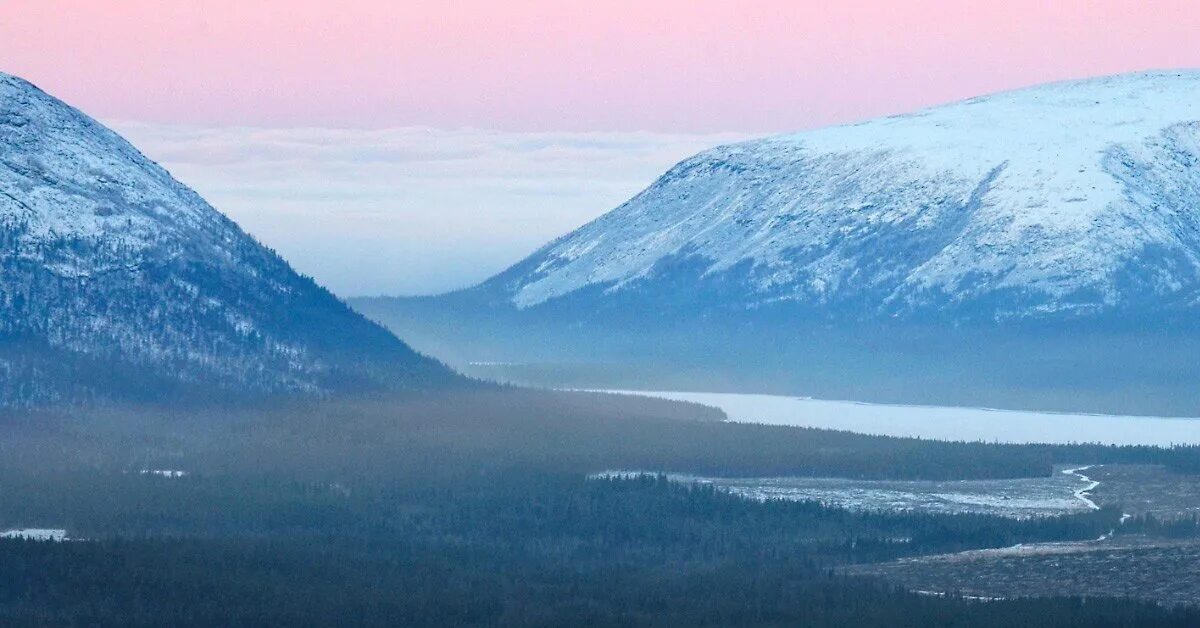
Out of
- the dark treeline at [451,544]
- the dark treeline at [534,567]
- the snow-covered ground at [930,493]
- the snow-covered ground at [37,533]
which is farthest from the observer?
the snow-covered ground at [930,493]

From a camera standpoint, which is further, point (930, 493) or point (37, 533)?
point (930, 493)

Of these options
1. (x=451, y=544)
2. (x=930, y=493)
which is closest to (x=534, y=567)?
(x=451, y=544)

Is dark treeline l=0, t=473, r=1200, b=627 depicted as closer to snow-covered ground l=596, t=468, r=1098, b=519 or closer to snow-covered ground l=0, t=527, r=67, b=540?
snow-covered ground l=596, t=468, r=1098, b=519

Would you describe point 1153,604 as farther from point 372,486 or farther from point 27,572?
point 372,486

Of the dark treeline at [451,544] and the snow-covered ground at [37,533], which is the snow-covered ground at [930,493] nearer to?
the dark treeline at [451,544]

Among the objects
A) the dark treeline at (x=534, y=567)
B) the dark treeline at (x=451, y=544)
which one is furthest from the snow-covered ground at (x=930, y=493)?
the dark treeline at (x=534, y=567)

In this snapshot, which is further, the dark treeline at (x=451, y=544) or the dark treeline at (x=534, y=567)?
the dark treeline at (x=451, y=544)

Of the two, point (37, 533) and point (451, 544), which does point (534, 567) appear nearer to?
point (451, 544)

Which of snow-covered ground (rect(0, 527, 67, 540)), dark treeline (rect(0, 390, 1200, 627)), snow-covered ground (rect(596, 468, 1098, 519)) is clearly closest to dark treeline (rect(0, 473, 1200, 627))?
dark treeline (rect(0, 390, 1200, 627))

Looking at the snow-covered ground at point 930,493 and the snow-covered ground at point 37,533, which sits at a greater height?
the snow-covered ground at point 930,493
